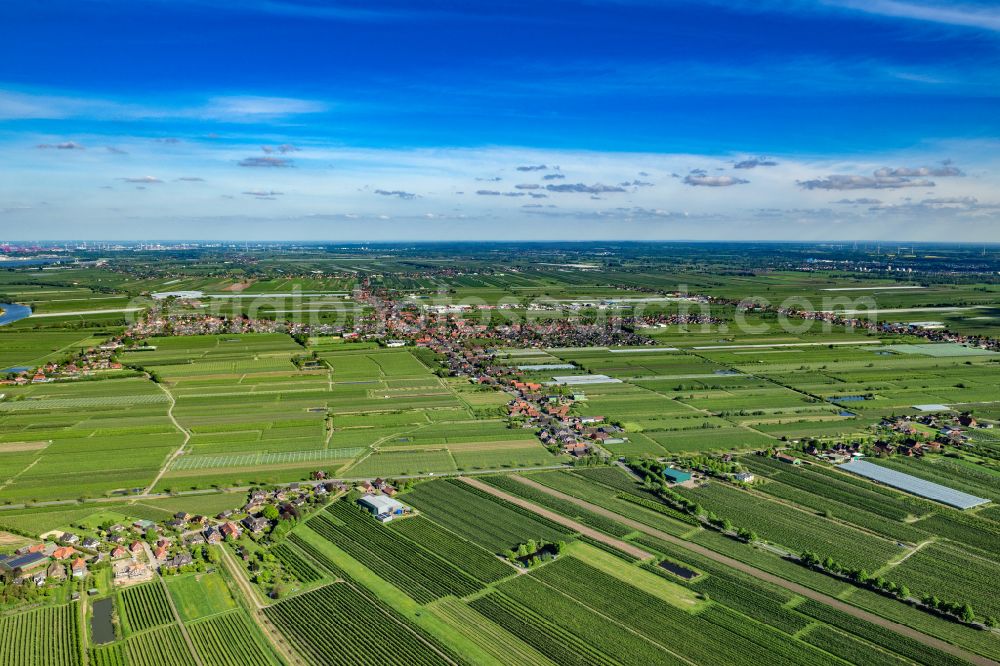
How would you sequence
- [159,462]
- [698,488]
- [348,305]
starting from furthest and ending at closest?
[348,305] < [159,462] < [698,488]

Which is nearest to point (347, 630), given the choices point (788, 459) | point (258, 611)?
point (258, 611)

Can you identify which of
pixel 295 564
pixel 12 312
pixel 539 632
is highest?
pixel 12 312

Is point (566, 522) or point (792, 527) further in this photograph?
point (566, 522)

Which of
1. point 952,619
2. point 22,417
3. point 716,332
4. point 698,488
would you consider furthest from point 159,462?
point 716,332

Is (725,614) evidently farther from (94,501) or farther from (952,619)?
(94,501)

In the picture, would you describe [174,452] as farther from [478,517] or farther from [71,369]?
[71,369]

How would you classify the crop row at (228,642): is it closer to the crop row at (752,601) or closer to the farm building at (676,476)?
the crop row at (752,601)
